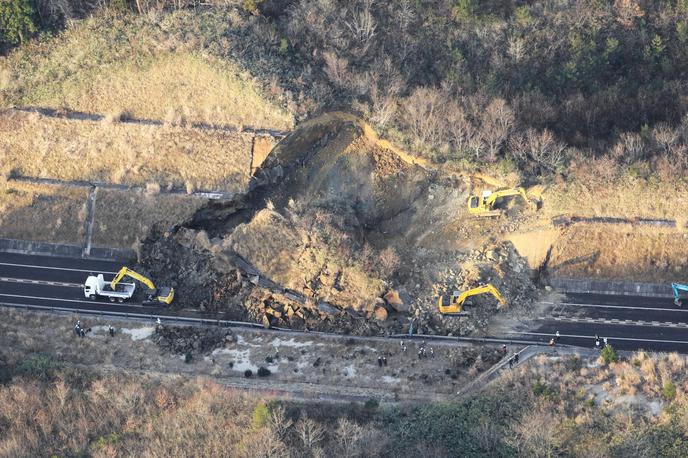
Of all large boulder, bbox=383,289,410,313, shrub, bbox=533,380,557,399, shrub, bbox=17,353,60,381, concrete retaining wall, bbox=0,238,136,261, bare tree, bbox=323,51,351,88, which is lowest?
shrub, bbox=17,353,60,381

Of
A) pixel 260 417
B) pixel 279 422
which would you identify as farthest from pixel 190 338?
pixel 279 422

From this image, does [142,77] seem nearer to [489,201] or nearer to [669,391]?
[489,201]

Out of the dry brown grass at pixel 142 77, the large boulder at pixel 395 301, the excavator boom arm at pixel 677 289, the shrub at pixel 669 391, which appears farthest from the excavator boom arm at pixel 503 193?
the shrub at pixel 669 391

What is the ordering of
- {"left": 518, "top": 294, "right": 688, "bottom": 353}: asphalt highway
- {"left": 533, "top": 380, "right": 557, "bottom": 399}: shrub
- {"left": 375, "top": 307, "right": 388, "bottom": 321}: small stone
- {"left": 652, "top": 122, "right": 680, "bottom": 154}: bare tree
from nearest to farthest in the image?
{"left": 533, "top": 380, "right": 557, "bottom": 399}: shrub
{"left": 518, "top": 294, "right": 688, "bottom": 353}: asphalt highway
{"left": 375, "top": 307, "right": 388, "bottom": 321}: small stone
{"left": 652, "top": 122, "right": 680, "bottom": 154}: bare tree

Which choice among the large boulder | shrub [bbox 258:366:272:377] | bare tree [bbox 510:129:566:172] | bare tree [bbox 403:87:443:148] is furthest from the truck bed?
bare tree [bbox 510:129:566:172]

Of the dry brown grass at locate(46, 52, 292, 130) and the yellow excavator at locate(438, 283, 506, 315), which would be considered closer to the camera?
the yellow excavator at locate(438, 283, 506, 315)

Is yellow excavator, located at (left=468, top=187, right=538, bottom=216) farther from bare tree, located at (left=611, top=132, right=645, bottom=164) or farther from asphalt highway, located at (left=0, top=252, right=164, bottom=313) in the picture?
asphalt highway, located at (left=0, top=252, right=164, bottom=313)

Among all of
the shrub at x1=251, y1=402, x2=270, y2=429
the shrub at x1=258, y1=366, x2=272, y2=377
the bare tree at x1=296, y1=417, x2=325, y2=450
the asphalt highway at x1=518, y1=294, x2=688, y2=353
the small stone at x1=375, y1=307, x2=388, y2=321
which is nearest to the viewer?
the bare tree at x1=296, y1=417, x2=325, y2=450
